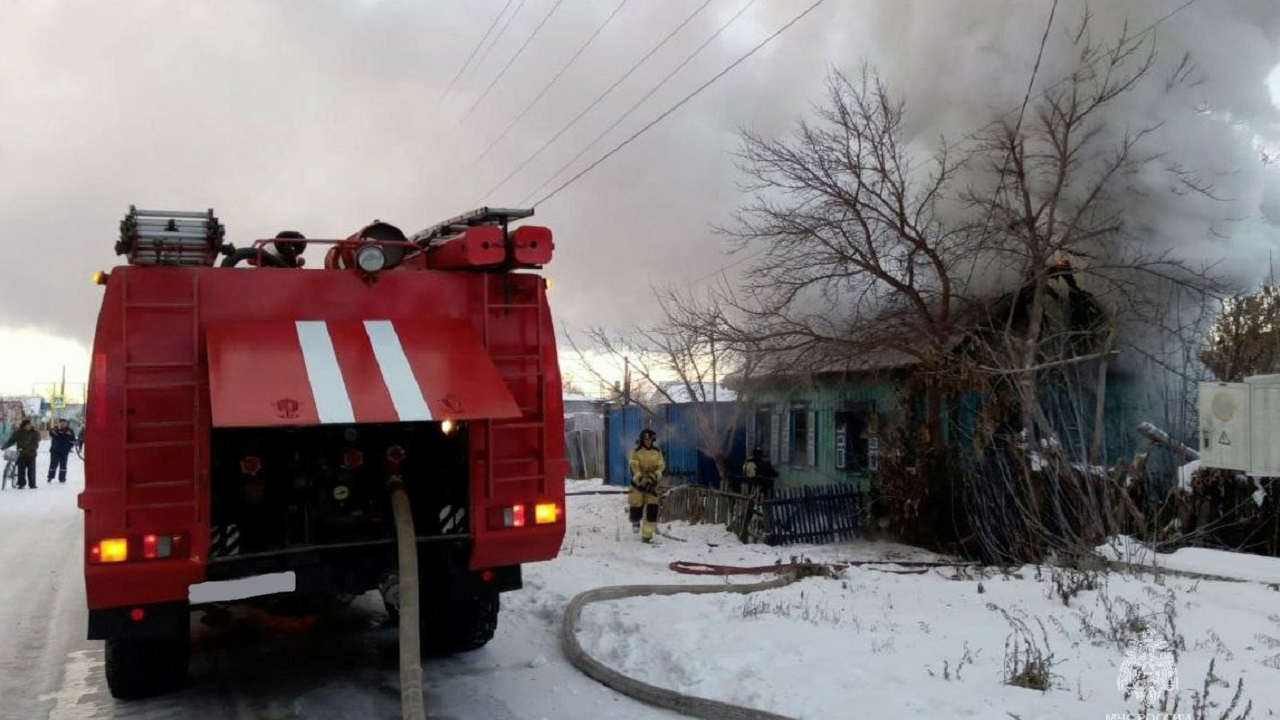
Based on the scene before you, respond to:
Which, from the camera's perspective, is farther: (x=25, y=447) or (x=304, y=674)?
(x=25, y=447)

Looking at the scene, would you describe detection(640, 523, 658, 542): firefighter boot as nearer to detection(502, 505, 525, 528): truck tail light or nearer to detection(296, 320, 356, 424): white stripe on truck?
detection(502, 505, 525, 528): truck tail light

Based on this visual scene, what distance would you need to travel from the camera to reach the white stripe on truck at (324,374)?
438 centimetres

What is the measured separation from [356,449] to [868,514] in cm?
899

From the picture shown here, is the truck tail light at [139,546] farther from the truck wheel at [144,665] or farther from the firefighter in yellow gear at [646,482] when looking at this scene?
the firefighter in yellow gear at [646,482]

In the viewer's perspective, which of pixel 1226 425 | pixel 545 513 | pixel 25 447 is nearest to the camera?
pixel 545 513

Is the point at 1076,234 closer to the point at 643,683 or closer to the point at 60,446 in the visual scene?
the point at 643,683

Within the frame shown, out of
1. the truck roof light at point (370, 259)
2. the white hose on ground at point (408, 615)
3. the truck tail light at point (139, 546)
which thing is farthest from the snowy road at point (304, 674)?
the truck roof light at point (370, 259)

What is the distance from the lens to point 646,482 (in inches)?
464

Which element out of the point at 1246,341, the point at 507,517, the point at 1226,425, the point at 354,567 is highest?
the point at 1246,341

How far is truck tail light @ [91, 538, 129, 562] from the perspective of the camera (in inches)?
173

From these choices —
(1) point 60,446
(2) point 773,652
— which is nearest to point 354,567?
(2) point 773,652

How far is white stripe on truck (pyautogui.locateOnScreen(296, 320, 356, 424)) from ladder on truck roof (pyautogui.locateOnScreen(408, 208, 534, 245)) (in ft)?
3.73

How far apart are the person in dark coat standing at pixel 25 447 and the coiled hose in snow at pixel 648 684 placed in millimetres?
17798

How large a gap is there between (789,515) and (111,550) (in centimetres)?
895
